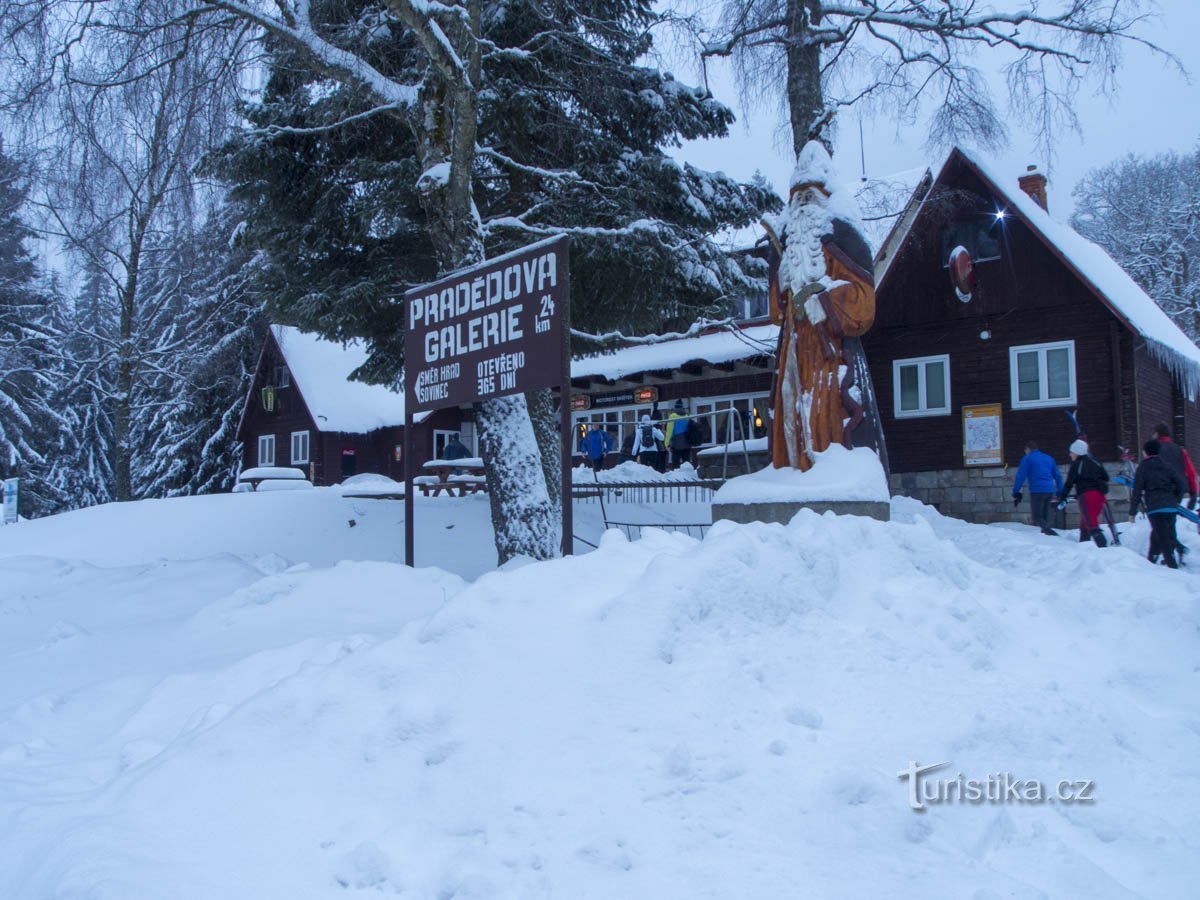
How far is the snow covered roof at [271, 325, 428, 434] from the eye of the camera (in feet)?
103

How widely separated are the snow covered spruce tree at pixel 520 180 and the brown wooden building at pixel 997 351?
6.95 meters

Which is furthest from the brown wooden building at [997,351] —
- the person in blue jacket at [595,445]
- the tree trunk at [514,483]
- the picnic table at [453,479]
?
the tree trunk at [514,483]

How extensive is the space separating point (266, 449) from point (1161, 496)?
29.9 m

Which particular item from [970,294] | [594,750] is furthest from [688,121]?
[594,750]

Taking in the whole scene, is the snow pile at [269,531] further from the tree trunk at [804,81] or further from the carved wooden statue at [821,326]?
the tree trunk at [804,81]

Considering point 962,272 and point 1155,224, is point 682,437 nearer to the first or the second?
point 962,272

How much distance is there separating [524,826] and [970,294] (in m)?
18.3

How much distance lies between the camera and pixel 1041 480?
583 inches

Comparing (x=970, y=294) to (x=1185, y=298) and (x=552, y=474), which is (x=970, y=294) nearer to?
(x=552, y=474)

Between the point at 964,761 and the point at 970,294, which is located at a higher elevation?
the point at 970,294

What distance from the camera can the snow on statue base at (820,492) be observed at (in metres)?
8.37

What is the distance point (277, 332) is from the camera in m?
30.4

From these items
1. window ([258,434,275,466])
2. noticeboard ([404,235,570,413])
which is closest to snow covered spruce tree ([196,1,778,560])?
noticeboard ([404,235,570,413])

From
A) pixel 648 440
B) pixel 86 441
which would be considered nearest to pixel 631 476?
pixel 648 440
